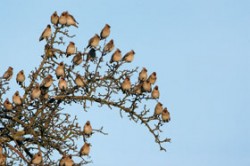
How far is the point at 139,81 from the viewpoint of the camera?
494 inches

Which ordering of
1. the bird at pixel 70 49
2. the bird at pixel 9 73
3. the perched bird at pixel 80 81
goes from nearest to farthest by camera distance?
the perched bird at pixel 80 81
the bird at pixel 70 49
the bird at pixel 9 73

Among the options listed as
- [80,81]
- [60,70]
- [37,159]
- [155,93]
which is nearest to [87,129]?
[80,81]

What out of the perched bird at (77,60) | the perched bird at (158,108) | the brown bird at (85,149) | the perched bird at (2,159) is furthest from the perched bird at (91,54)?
the perched bird at (2,159)

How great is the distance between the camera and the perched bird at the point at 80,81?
11.4 m

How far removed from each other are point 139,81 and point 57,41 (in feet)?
5.17

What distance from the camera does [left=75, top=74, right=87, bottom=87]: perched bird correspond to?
11.4 metres

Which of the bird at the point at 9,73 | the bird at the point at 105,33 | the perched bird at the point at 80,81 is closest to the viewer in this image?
the perched bird at the point at 80,81

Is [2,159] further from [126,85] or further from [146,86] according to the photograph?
[146,86]

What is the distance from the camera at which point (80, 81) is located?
1141 cm

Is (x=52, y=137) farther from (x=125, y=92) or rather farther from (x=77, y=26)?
(x=77, y=26)

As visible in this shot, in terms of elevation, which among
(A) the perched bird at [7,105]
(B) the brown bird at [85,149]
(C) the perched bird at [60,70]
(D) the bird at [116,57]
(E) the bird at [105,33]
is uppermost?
(E) the bird at [105,33]

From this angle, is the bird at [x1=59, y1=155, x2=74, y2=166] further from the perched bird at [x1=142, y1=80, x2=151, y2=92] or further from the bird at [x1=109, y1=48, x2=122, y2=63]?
the bird at [x1=109, y1=48, x2=122, y2=63]

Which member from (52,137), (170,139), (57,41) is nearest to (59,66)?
(57,41)

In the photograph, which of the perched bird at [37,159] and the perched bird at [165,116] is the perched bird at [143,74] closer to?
the perched bird at [165,116]
